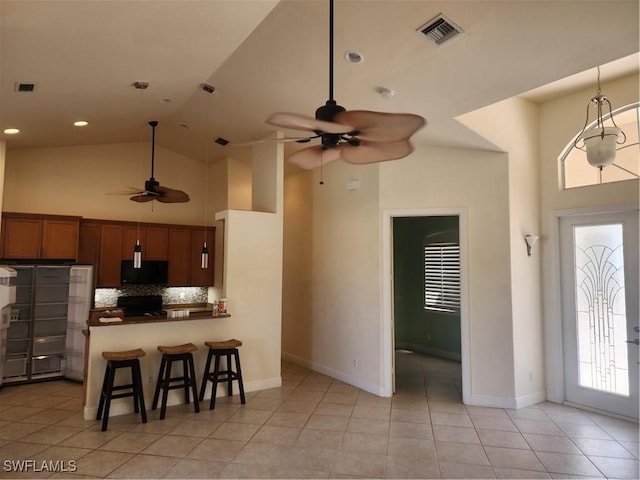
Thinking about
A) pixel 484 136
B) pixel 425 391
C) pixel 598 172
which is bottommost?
pixel 425 391

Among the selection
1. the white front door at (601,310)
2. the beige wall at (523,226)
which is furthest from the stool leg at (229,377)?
the white front door at (601,310)

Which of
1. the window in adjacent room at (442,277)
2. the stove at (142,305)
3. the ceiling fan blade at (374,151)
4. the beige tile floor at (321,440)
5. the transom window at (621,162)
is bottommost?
the beige tile floor at (321,440)

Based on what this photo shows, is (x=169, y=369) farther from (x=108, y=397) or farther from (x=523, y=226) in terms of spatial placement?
(x=523, y=226)

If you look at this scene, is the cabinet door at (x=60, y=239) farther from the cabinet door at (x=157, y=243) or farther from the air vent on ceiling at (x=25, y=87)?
the air vent on ceiling at (x=25, y=87)

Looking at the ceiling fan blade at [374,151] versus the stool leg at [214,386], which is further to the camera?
the stool leg at [214,386]

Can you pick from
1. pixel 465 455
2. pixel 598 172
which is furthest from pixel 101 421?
pixel 598 172

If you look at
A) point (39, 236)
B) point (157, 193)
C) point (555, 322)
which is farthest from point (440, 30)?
point (39, 236)

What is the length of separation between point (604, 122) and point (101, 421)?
6.55 meters

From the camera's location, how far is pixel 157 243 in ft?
22.6

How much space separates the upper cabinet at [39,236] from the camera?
548 centimetres

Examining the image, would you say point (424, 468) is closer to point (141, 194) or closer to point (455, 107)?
point (455, 107)

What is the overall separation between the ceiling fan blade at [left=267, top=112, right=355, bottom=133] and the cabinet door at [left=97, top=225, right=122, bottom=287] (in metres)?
5.32

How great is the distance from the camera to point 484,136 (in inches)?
176

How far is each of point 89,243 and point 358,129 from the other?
5.70 m
